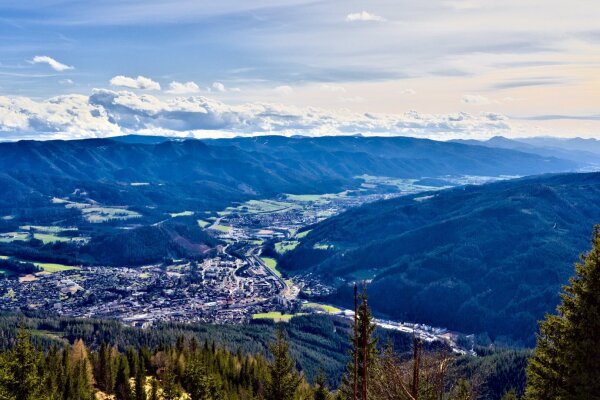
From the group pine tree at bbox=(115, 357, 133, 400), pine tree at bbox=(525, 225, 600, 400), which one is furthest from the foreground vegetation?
pine tree at bbox=(115, 357, 133, 400)

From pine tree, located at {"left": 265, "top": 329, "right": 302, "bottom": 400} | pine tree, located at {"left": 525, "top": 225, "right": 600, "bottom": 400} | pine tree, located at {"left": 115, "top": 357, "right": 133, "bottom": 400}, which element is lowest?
pine tree, located at {"left": 115, "top": 357, "right": 133, "bottom": 400}

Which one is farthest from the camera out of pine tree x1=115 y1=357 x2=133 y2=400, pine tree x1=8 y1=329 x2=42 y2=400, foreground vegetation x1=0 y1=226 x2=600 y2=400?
pine tree x1=115 y1=357 x2=133 y2=400

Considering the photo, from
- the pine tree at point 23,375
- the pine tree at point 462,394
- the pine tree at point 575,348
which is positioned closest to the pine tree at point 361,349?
the pine tree at point 462,394

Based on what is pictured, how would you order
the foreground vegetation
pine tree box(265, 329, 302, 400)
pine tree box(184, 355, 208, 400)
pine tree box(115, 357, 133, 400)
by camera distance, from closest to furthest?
1. the foreground vegetation
2. pine tree box(265, 329, 302, 400)
3. pine tree box(184, 355, 208, 400)
4. pine tree box(115, 357, 133, 400)

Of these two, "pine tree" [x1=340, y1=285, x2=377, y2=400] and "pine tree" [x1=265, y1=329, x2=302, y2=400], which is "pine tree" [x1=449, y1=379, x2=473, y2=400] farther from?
"pine tree" [x1=265, y1=329, x2=302, y2=400]

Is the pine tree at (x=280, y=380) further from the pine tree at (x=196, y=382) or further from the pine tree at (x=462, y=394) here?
the pine tree at (x=196, y=382)

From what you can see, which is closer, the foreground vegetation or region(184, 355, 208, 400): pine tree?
the foreground vegetation

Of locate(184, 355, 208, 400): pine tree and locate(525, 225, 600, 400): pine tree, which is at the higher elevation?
locate(525, 225, 600, 400): pine tree

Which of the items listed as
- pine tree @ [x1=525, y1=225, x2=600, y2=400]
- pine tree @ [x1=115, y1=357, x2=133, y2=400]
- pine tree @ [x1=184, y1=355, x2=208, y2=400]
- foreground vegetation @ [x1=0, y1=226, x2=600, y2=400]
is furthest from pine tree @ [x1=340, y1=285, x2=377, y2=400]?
pine tree @ [x1=115, y1=357, x2=133, y2=400]

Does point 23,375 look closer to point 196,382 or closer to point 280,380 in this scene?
point 280,380
